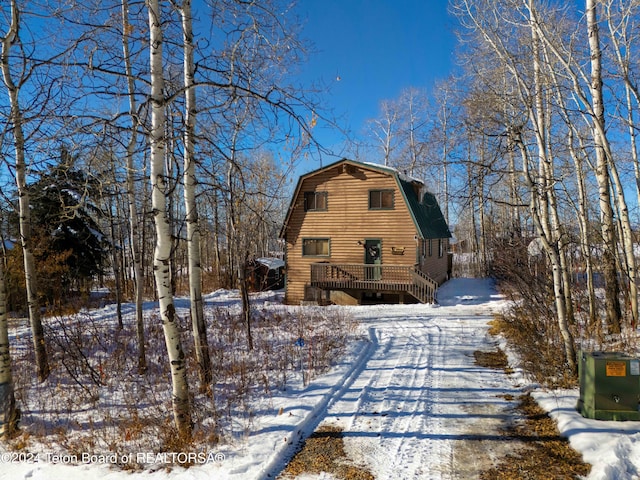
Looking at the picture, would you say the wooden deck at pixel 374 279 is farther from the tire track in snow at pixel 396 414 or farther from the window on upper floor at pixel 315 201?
the tire track in snow at pixel 396 414

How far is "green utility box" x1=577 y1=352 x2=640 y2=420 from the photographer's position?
4.44 metres

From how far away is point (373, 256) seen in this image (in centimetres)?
1803

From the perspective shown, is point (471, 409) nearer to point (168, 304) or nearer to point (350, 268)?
point (168, 304)

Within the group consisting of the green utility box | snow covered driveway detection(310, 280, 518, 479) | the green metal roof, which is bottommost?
snow covered driveway detection(310, 280, 518, 479)

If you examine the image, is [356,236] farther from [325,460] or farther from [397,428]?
[325,460]

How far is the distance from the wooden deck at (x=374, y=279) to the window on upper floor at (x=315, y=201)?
2904 millimetres

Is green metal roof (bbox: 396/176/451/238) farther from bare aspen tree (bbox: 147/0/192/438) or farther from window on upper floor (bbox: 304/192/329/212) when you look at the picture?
bare aspen tree (bbox: 147/0/192/438)

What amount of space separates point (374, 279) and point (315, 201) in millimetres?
4909

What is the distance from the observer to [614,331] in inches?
313

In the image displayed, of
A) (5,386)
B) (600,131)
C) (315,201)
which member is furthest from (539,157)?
(315,201)

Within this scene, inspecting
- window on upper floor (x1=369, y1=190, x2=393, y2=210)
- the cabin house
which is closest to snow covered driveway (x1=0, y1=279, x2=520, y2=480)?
the cabin house

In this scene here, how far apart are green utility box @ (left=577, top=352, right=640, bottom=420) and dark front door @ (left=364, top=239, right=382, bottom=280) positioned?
13.2 meters

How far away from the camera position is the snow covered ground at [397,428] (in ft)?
12.6

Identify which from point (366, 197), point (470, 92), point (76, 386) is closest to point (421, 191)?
point (366, 197)
